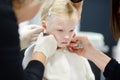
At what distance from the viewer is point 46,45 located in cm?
116

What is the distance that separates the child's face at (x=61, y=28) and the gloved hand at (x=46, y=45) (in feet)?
0.10

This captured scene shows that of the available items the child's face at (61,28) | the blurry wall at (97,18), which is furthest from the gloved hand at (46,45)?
the blurry wall at (97,18)

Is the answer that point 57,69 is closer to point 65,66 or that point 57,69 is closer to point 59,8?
point 65,66

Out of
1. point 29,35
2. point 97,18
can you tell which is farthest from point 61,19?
point 97,18

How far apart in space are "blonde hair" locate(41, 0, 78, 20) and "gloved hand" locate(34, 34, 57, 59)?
3.9 inches

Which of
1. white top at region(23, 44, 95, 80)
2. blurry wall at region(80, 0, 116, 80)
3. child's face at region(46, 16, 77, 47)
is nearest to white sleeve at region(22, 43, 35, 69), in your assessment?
white top at region(23, 44, 95, 80)

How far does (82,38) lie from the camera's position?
1.36 meters

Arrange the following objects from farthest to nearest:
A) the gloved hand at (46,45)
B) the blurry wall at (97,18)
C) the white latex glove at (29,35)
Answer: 1. the blurry wall at (97,18)
2. the white latex glove at (29,35)
3. the gloved hand at (46,45)

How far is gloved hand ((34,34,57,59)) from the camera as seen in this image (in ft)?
3.76

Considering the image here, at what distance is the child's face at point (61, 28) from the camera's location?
1.20 m

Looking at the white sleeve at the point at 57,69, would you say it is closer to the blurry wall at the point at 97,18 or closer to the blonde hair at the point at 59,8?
the blonde hair at the point at 59,8

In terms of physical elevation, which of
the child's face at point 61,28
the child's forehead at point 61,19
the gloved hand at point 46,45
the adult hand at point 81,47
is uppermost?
the child's forehead at point 61,19

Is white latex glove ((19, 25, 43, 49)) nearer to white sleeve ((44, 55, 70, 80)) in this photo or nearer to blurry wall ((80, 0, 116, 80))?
white sleeve ((44, 55, 70, 80))

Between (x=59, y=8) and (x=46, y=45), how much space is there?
0.16 m
